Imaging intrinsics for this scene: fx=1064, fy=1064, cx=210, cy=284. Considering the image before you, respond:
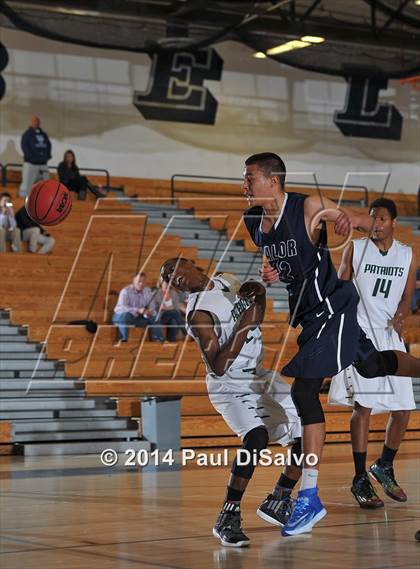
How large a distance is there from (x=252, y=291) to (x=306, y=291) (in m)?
0.45

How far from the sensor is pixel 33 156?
60.5ft

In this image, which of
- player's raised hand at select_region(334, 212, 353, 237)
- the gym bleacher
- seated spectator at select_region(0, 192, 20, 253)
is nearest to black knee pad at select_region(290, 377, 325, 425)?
player's raised hand at select_region(334, 212, 353, 237)

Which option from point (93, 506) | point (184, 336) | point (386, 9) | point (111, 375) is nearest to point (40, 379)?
point (111, 375)

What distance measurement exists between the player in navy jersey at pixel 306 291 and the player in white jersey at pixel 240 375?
0.30 metres

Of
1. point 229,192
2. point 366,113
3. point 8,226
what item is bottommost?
point 8,226

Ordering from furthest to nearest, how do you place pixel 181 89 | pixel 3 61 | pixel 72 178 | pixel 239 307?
pixel 181 89
pixel 3 61
pixel 72 178
pixel 239 307

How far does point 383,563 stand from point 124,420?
8.57 meters

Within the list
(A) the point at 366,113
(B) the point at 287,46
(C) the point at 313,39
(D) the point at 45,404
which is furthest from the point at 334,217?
(A) the point at 366,113

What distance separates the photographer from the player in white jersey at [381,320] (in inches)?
273

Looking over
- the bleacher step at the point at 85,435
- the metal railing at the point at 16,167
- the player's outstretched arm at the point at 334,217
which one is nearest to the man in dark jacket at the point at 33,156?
the metal railing at the point at 16,167

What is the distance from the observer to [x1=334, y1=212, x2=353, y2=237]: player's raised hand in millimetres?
4980

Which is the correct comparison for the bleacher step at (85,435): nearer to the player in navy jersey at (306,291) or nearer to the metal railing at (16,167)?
the player in navy jersey at (306,291)

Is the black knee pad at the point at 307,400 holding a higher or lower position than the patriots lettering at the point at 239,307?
lower

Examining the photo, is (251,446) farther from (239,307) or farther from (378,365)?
(378,365)
